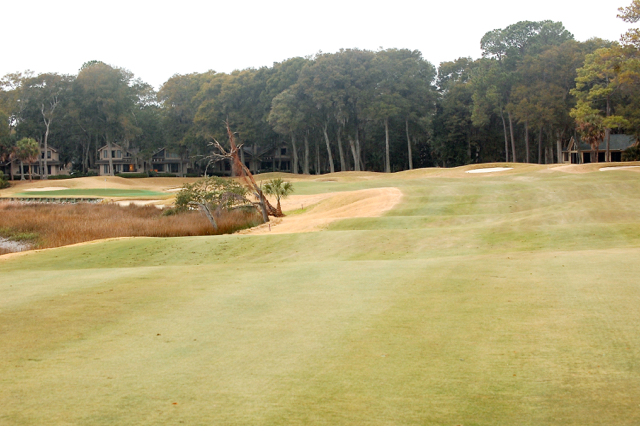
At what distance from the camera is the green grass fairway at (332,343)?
601 centimetres

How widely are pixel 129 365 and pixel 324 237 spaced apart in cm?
1484

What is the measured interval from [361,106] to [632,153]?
3491 centimetres

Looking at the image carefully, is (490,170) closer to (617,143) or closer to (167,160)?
(617,143)

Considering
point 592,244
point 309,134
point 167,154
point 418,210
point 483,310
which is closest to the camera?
point 483,310

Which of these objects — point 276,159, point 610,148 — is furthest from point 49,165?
point 610,148

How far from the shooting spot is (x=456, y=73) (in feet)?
342

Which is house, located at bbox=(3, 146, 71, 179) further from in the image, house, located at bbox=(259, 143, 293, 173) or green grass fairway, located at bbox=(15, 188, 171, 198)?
green grass fairway, located at bbox=(15, 188, 171, 198)

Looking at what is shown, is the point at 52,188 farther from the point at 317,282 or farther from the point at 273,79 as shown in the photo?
the point at 317,282

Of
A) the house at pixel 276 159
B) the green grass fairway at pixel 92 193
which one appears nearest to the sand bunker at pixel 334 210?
the green grass fairway at pixel 92 193

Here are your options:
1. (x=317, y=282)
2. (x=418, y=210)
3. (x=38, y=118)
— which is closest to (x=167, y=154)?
(x=38, y=118)

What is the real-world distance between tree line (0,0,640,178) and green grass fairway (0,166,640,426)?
5824 cm

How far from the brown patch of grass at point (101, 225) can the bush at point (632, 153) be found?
2051 inches

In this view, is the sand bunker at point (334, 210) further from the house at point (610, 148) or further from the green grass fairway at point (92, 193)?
the house at point (610, 148)

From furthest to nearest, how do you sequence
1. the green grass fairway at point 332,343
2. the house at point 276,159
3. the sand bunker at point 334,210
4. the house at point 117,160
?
1. the house at point 117,160
2. the house at point 276,159
3. the sand bunker at point 334,210
4. the green grass fairway at point 332,343
